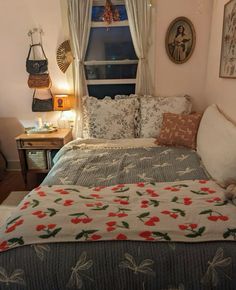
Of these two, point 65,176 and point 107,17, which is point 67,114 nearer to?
point 107,17

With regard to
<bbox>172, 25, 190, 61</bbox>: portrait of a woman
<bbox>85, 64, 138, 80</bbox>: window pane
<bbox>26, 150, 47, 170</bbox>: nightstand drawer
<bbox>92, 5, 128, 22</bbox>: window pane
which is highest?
<bbox>92, 5, 128, 22</bbox>: window pane

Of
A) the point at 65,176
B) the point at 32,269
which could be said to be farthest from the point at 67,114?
the point at 32,269

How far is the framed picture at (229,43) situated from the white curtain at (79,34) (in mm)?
1438

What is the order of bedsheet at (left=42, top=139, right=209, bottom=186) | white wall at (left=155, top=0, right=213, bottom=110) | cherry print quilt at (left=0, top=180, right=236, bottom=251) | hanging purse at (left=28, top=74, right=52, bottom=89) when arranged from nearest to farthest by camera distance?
cherry print quilt at (left=0, top=180, right=236, bottom=251) < bedsheet at (left=42, top=139, right=209, bottom=186) < white wall at (left=155, top=0, right=213, bottom=110) < hanging purse at (left=28, top=74, right=52, bottom=89)

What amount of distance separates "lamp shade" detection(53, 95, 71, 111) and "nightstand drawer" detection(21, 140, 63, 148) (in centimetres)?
40

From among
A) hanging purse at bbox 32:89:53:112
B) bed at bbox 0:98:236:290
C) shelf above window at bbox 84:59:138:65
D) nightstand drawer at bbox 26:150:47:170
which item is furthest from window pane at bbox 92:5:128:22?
bed at bbox 0:98:236:290

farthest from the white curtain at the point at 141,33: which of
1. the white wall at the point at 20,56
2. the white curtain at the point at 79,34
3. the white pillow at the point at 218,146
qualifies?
the white pillow at the point at 218,146

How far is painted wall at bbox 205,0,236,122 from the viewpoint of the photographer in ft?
6.63

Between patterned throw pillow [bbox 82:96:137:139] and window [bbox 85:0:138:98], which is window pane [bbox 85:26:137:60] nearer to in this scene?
window [bbox 85:0:138:98]

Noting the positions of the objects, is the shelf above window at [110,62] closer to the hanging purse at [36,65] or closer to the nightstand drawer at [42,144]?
the hanging purse at [36,65]

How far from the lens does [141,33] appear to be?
2.69 meters

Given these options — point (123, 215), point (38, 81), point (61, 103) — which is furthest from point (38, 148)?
point (123, 215)

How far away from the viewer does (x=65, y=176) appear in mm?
1760

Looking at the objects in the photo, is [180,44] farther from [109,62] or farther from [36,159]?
[36,159]
